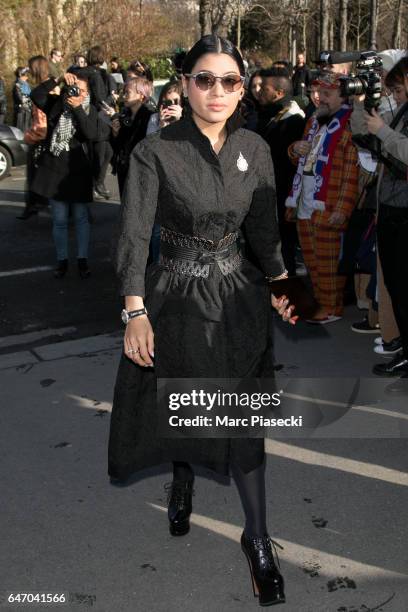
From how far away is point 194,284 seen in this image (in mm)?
2986

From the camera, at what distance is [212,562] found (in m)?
3.26

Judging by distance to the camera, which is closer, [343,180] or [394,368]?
[394,368]

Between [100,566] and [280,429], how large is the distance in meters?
1.44

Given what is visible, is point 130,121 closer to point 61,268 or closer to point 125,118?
point 125,118

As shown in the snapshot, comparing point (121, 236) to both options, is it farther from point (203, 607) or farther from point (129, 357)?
point (203, 607)

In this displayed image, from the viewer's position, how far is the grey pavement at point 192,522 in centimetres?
307

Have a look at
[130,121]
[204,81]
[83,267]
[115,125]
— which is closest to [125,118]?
[130,121]

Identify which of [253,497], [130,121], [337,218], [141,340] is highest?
[130,121]

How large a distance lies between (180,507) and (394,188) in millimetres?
2324

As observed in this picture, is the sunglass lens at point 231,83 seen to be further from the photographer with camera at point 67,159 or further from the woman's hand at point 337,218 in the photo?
the photographer with camera at point 67,159

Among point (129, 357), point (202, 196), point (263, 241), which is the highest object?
point (202, 196)

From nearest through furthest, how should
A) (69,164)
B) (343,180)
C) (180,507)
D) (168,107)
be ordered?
(180,507) < (343,180) < (168,107) < (69,164)

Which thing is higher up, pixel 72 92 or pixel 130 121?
pixel 72 92

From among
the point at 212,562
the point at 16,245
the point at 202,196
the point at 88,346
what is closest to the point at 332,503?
the point at 212,562
